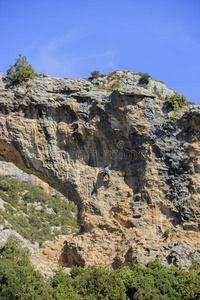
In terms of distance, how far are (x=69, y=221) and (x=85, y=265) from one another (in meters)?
47.6

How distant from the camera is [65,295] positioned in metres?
25.1

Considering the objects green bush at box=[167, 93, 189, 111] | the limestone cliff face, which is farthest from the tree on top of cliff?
green bush at box=[167, 93, 189, 111]

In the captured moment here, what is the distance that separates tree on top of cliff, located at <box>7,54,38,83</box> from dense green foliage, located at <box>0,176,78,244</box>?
111 ft

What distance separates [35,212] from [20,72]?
47.7 meters

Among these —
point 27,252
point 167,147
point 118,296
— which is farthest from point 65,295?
point 167,147

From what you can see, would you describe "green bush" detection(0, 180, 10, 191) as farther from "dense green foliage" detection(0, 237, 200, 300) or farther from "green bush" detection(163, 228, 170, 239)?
"green bush" detection(163, 228, 170, 239)

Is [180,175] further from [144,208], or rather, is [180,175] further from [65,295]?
[65,295]

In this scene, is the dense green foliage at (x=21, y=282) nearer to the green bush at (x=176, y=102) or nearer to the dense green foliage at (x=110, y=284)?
the dense green foliage at (x=110, y=284)

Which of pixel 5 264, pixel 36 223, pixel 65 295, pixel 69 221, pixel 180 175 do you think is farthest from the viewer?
pixel 69 221

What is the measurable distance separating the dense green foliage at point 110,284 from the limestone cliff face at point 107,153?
287 centimetres

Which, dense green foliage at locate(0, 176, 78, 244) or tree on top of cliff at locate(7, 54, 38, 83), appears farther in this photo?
dense green foliage at locate(0, 176, 78, 244)

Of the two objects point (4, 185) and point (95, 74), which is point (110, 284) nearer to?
point (95, 74)

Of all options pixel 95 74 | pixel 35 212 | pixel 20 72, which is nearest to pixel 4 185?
pixel 35 212

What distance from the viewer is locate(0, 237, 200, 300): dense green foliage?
25.2 meters
